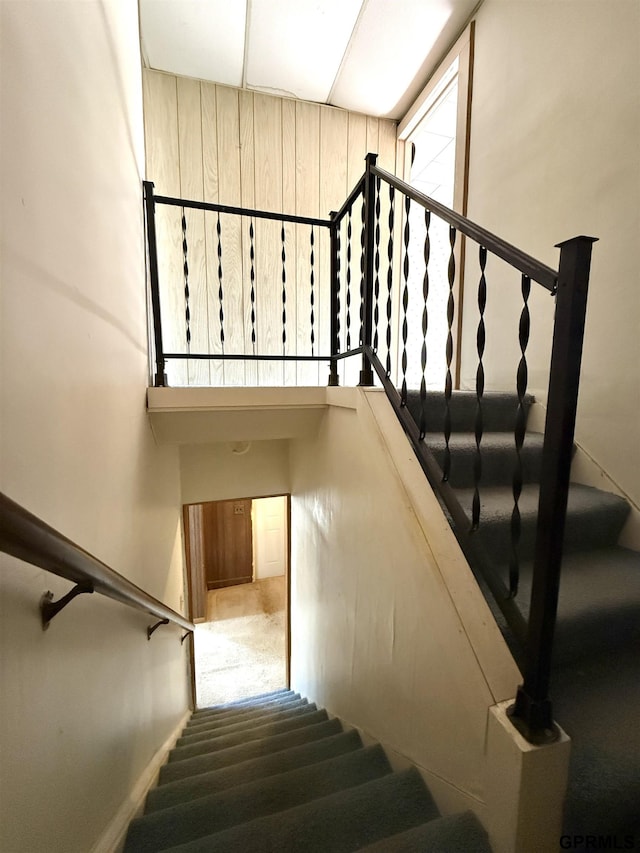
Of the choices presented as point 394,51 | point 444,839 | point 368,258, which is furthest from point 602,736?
point 394,51

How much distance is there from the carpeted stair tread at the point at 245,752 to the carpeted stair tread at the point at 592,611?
128 centimetres

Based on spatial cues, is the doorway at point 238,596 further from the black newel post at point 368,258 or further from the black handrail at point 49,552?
the black handrail at point 49,552

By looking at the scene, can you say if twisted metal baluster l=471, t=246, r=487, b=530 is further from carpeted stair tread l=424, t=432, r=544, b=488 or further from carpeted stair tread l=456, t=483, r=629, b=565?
carpeted stair tread l=424, t=432, r=544, b=488

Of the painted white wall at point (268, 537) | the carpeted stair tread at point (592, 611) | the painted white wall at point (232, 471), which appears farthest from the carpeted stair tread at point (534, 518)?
the painted white wall at point (268, 537)

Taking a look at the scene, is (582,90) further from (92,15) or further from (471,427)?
(92,15)

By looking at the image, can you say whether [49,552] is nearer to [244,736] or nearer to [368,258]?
[368,258]

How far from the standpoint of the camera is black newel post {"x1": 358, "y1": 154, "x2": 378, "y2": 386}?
1.60 m

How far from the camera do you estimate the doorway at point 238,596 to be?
3.98 m

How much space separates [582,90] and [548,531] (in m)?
2.08

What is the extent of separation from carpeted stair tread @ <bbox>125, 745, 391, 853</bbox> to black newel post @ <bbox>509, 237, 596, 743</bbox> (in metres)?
0.81

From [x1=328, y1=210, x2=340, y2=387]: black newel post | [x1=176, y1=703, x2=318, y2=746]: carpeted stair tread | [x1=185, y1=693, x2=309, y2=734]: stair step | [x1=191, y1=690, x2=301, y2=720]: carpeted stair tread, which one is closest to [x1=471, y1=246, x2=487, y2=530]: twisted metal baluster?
[x1=328, y1=210, x2=340, y2=387]: black newel post

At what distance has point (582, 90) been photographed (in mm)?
1700

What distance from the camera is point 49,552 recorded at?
1.73 ft

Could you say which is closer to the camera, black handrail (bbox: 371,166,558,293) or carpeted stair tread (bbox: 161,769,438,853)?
black handrail (bbox: 371,166,558,293)
